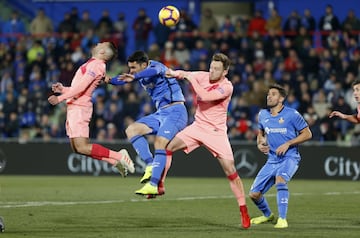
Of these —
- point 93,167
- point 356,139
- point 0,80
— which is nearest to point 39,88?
point 0,80

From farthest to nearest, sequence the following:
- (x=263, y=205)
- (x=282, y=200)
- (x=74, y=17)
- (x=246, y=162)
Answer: (x=74, y=17) → (x=246, y=162) → (x=263, y=205) → (x=282, y=200)

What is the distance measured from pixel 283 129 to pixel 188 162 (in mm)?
12046

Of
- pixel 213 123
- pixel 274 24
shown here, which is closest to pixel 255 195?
pixel 213 123

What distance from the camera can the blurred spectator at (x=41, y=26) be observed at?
29484 millimetres

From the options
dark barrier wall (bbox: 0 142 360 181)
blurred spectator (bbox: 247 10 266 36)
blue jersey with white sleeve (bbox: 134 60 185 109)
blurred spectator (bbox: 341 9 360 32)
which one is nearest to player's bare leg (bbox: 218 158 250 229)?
blue jersey with white sleeve (bbox: 134 60 185 109)

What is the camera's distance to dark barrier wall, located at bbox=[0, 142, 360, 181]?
2367 cm

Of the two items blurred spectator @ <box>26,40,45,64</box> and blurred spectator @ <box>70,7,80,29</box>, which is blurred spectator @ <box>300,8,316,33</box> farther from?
blurred spectator @ <box>26,40,45,64</box>

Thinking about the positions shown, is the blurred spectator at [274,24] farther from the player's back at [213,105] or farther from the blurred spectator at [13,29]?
the player's back at [213,105]

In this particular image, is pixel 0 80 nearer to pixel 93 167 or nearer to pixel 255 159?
pixel 93 167

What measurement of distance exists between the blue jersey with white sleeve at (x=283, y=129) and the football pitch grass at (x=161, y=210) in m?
0.98

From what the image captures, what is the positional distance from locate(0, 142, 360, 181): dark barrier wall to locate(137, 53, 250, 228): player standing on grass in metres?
11.4

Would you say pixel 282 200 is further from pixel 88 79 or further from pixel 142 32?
pixel 142 32

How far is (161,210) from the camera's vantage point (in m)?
15.1

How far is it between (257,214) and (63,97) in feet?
12.3
